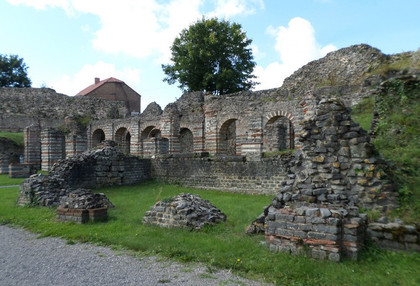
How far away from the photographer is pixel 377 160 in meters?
5.28

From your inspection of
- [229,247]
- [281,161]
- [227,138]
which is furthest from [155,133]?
A: [229,247]

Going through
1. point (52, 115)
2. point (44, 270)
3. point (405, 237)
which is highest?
point (52, 115)

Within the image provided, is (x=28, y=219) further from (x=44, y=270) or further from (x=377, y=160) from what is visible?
(x=377, y=160)

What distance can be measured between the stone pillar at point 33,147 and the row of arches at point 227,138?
6.49 m

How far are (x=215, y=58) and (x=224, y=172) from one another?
19937 millimetres

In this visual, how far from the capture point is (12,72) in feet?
136

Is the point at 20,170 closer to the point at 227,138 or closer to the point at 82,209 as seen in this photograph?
the point at 227,138

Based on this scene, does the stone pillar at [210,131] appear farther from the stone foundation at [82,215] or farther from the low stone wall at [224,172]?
the stone foundation at [82,215]

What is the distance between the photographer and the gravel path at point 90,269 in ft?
13.3

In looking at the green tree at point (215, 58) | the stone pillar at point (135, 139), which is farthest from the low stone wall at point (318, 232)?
the green tree at point (215, 58)

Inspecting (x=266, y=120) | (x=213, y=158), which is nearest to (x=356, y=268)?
(x=213, y=158)

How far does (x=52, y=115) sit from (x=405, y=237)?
3248 cm

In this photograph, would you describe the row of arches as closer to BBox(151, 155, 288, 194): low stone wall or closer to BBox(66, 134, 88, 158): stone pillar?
BBox(151, 155, 288, 194): low stone wall

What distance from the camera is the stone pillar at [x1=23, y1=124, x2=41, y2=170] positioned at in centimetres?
2017
